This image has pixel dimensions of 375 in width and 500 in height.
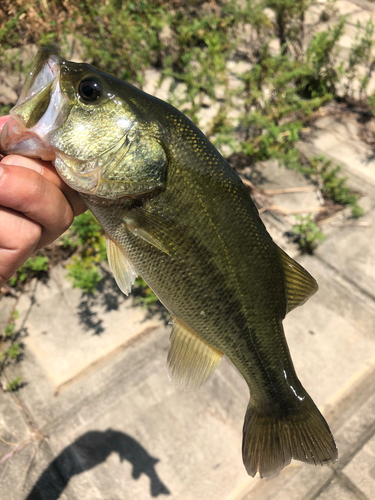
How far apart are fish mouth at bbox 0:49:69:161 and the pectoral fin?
0.37m

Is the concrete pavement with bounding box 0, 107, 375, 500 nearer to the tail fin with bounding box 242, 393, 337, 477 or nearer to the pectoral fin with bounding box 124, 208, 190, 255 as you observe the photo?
the tail fin with bounding box 242, 393, 337, 477

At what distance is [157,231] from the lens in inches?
51.4

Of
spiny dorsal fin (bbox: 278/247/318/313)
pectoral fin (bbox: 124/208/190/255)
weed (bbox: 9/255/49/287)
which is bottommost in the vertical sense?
weed (bbox: 9/255/49/287)

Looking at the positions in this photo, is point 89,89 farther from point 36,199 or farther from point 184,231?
point 184,231

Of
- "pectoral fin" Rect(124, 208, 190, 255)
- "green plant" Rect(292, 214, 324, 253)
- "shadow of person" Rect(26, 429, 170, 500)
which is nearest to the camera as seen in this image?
"pectoral fin" Rect(124, 208, 190, 255)

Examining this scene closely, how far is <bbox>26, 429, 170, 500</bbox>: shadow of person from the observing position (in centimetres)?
212

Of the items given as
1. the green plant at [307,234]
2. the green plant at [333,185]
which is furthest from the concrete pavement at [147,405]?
the green plant at [333,185]

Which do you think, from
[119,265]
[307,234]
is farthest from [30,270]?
[307,234]

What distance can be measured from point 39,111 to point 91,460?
6.52 feet

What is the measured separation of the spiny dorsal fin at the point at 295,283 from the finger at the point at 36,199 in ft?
2.91

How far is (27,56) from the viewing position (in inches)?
161

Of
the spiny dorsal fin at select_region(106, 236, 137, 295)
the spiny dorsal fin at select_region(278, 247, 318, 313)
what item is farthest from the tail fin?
the spiny dorsal fin at select_region(106, 236, 137, 295)

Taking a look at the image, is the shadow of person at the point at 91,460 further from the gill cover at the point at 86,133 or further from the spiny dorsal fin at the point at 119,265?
the gill cover at the point at 86,133

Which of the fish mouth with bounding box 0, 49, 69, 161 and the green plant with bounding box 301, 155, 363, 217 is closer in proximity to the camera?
the fish mouth with bounding box 0, 49, 69, 161
